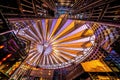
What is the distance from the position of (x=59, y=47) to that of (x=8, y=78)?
37.3 feet

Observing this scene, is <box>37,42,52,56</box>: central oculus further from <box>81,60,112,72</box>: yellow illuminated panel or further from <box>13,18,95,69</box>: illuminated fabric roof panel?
<box>81,60,112,72</box>: yellow illuminated panel

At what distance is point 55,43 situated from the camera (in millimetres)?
17766

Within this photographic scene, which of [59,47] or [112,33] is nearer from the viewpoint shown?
[112,33]

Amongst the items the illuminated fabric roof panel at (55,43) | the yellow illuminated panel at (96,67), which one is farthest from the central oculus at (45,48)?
the yellow illuminated panel at (96,67)

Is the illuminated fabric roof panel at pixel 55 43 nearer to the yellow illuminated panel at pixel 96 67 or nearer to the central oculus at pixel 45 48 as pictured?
the central oculus at pixel 45 48

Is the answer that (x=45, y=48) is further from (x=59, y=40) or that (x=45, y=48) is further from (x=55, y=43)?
(x=59, y=40)

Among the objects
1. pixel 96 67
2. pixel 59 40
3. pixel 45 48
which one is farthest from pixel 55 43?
pixel 96 67

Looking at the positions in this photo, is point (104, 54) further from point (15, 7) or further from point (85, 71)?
point (15, 7)

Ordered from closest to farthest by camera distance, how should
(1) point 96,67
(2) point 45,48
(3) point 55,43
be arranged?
(1) point 96,67 → (2) point 45,48 → (3) point 55,43

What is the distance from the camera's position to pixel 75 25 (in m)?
15.9

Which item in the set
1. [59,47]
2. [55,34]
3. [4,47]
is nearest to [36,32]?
[55,34]

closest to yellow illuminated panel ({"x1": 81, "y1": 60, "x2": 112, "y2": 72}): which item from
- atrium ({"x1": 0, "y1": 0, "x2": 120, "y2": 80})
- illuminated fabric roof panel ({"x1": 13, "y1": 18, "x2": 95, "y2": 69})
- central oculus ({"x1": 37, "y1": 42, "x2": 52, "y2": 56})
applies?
atrium ({"x1": 0, "y1": 0, "x2": 120, "y2": 80})

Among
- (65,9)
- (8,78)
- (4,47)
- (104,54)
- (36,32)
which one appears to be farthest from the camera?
(36,32)

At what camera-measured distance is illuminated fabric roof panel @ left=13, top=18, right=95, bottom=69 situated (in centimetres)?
1611
